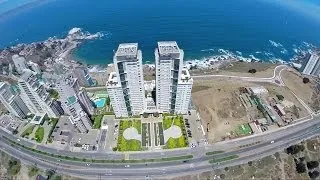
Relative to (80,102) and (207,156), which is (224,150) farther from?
(80,102)

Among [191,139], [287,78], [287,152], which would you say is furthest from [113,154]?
[287,78]

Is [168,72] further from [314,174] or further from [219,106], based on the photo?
[314,174]

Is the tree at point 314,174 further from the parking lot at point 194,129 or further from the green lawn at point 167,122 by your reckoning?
the green lawn at point 167,122

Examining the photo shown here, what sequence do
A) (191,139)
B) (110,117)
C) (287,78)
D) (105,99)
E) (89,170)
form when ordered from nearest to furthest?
(89,170) → (191,139) → (110,117) → (105,99) → (287,78)

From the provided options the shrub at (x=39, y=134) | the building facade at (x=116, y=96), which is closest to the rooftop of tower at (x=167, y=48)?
the building facade at (x=116, y=96)

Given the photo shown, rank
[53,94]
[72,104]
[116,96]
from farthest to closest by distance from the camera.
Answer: [53,94] → [116,96] → [72,104]

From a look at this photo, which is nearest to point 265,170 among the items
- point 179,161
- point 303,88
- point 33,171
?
point 179,161
